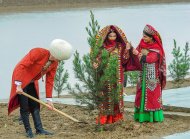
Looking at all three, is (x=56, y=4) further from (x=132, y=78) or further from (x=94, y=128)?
(x=94, y=128)

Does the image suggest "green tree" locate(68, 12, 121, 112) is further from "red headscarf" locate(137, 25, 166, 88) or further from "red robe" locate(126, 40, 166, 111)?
"red headscarf" locate(137, 25, 166, 88)

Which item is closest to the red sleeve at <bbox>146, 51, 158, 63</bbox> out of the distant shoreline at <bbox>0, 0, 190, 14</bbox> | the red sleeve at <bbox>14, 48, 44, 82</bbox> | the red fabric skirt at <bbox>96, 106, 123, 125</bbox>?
the red fabric skirt at <bbox>96, 106, 123, 125</bbox>

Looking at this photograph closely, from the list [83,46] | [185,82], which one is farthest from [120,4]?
[185,82]

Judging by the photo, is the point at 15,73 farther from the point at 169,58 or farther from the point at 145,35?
the point at 169,58

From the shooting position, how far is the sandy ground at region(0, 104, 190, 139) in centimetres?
707

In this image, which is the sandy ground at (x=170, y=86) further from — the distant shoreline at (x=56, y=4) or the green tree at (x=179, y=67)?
the distant shoreline at (x=56, y=4)

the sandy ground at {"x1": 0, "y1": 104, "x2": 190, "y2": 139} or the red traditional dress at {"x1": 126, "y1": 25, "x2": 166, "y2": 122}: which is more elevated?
the red traditional dress at {"x1": 126, "y1": 25, "x2": 166, "y2": 122}

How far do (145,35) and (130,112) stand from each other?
143 cm

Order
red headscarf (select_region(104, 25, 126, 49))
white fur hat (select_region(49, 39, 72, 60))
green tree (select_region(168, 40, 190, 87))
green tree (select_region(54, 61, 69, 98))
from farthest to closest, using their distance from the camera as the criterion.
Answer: green tree (select_region(168, 40, 190, 87)), green tree (select_region(54, 61, 69, 98)), red headscarf (select_region(104, 25, 126, 49)), white fur hat (select_region(49, 39, 72, 60))

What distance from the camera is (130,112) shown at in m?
8.56

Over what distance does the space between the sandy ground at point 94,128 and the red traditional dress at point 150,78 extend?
0.18 m

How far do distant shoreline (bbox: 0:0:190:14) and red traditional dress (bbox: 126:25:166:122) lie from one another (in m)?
39.0

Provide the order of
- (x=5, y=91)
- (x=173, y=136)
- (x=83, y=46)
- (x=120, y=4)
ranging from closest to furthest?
(x=173, y=136) < (x=5, y=91) < (x=83, y=46) < (x=120, y=4)

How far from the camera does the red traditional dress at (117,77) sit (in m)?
7.45
